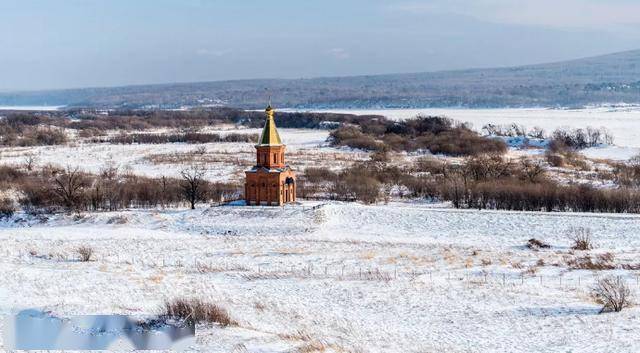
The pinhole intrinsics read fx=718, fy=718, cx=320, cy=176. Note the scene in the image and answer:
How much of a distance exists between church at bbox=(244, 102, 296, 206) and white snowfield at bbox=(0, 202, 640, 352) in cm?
89

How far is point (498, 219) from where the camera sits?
29.3 metres

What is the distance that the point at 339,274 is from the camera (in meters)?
22.3

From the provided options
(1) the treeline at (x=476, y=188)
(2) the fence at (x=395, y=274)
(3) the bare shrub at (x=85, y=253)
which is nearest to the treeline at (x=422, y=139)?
(1) the treeline at (x=476, y=188)

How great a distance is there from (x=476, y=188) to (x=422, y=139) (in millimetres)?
38254

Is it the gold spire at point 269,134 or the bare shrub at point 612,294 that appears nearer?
the bare shrub at point 612,294

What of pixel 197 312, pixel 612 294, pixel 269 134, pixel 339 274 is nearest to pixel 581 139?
pixel 269 134

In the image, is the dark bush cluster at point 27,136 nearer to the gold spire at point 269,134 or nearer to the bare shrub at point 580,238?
the gold spire at point 269,134

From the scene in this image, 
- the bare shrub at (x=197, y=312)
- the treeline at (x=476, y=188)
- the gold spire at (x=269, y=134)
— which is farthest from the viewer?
the treeline at (x=476, y=188)

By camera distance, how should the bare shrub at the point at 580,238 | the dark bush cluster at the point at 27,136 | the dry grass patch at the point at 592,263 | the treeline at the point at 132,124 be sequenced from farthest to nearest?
the treeline at the point at 132,124 < the dark bush cluster at the point at 27,136 < the bare shrub at the point at 580,238 < the dry grass patch at the point at 592,263

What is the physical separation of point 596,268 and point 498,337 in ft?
25.2

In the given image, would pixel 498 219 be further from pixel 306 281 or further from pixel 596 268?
pixel 306 281

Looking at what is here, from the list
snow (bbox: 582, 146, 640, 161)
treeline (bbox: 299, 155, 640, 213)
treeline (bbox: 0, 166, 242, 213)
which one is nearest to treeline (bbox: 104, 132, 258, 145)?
treeline (bbox: 299, 155, 640, 213)

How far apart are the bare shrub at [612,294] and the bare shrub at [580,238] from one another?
16.5 feet

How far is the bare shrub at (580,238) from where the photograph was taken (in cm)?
2523
